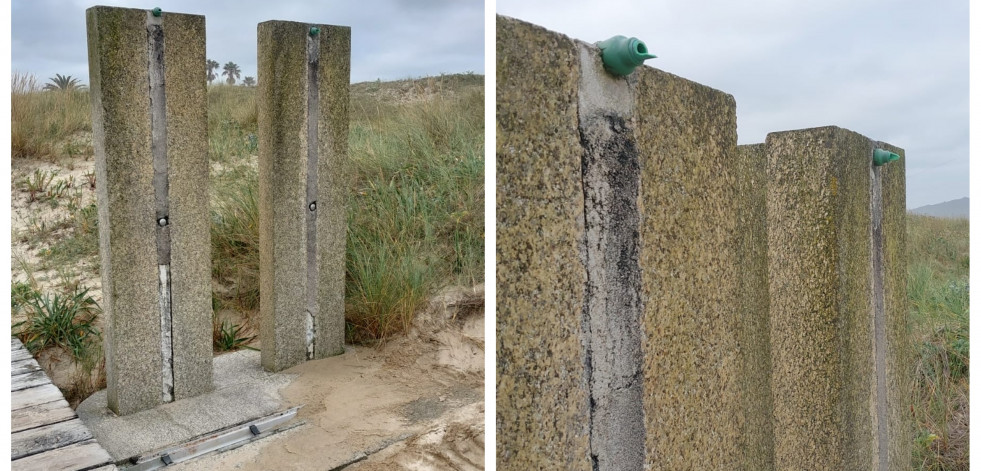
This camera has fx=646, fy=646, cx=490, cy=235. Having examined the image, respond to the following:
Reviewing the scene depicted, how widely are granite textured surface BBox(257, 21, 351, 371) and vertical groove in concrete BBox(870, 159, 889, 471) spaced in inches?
122

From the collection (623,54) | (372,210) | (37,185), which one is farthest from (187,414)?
(37,185)

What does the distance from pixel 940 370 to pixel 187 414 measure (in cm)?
516

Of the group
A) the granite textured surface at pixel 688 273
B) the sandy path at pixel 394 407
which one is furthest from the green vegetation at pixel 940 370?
the granite textured surface at pixel 688 273

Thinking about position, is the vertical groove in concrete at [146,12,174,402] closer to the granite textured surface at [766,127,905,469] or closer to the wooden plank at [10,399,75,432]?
the wooden plank at [10,399,75,432]

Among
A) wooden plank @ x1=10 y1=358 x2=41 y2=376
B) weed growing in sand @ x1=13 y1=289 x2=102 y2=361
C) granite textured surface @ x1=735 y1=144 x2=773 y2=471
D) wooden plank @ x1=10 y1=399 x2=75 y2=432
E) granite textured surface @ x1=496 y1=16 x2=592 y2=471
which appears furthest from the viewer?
weed growing in sand @ x1=13 y1=289 x2=102 y2=361

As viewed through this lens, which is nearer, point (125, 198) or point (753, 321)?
point (753, 321)

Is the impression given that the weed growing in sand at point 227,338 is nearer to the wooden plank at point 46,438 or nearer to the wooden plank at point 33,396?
the wooden plank at point 33,396

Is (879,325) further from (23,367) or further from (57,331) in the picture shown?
(57,331)

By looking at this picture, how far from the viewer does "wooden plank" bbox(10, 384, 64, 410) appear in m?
3.12

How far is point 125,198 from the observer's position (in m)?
3.36

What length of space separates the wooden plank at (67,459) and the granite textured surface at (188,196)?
1060 millimetres

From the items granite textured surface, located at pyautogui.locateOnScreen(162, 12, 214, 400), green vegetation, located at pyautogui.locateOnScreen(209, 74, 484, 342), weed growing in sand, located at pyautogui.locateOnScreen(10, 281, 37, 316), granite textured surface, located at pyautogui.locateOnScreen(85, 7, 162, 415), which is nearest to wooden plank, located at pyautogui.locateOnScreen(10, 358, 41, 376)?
granite textured surface, located at pyautogui.locateOnScreen(85, 7, 162, 415)

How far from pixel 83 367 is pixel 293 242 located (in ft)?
A: 5.44

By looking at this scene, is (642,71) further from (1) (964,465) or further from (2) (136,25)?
(1) (964,465)
